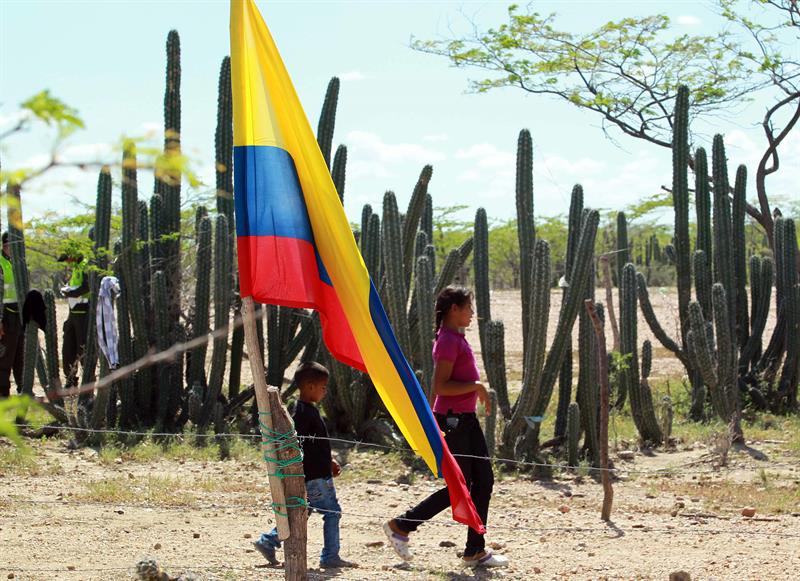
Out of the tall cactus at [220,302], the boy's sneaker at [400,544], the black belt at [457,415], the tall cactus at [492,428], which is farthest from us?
the tall cactus at [220,302]

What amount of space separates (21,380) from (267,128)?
7096 millimetres

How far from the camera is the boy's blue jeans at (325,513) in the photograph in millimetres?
5555

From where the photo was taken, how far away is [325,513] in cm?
562

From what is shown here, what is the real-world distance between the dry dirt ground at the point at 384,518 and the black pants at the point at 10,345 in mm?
1027

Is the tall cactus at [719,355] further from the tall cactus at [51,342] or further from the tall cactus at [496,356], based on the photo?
the tall cactus at [51,342]

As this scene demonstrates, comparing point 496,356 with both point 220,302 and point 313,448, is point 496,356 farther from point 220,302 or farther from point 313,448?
point 313,448

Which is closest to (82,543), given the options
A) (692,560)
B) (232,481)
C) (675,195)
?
(232,481)

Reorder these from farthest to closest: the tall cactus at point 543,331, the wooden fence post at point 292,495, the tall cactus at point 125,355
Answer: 1. the tall cactus at point 125,355
2. the tall cactus at point 543,331
3. the wooden fence post at point 292,495

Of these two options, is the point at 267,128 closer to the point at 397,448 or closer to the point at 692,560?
the point at 692,560

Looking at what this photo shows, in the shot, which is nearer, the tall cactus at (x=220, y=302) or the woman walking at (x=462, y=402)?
the woman walking at (x=462, y=402)

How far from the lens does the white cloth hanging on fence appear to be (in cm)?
984

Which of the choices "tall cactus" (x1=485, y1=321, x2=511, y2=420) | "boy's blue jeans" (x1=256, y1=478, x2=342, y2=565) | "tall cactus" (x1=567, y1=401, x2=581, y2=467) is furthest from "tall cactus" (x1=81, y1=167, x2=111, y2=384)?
"boy's blue jeans" (x1=256, y1=478, x2=342, y2=565)

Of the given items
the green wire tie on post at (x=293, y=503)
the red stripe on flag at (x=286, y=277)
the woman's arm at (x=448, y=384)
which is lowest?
the green wire tie on post at (x=293, y=503)

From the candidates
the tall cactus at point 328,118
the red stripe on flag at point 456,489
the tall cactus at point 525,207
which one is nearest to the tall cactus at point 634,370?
the tall cactus at point 525,207
